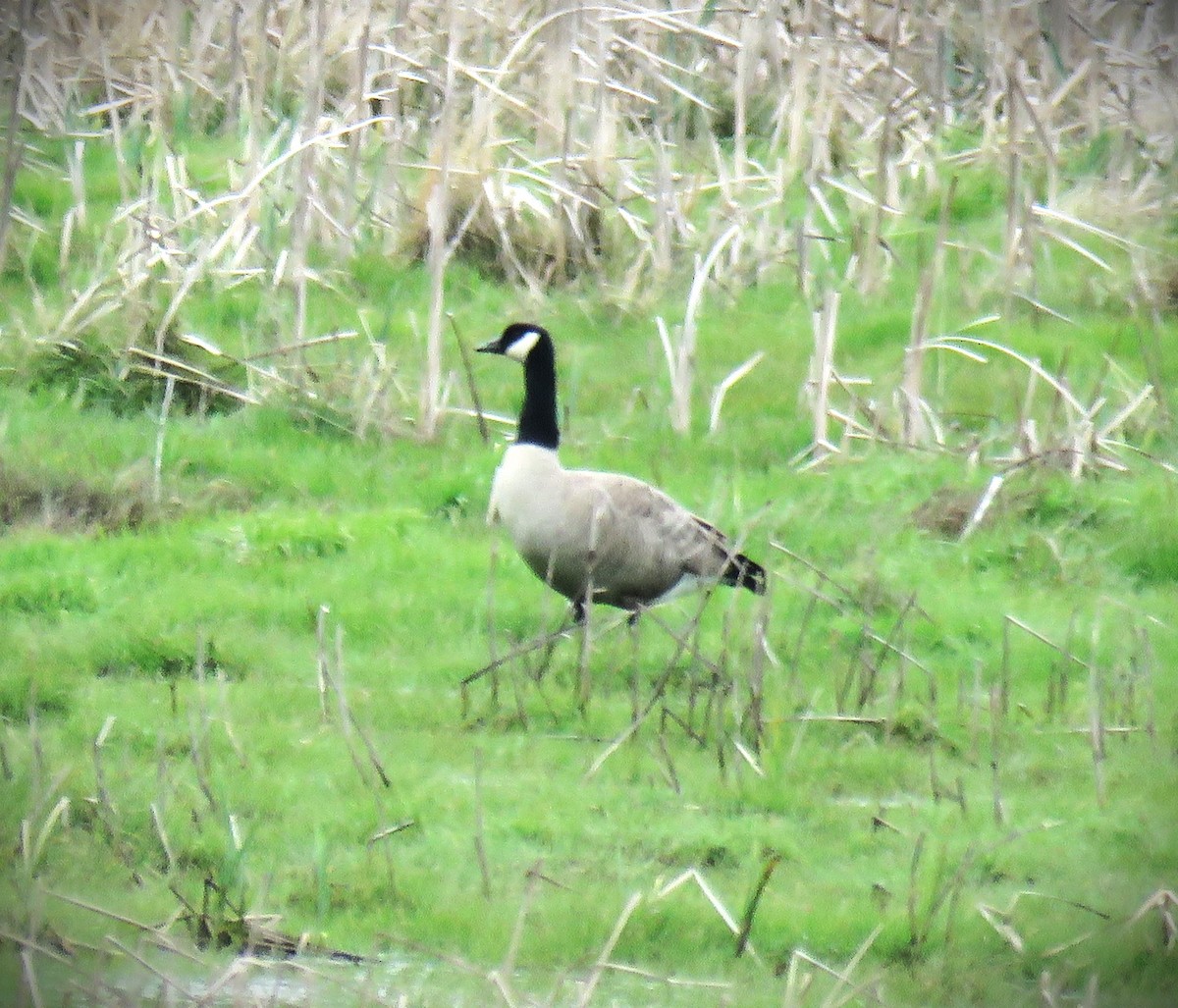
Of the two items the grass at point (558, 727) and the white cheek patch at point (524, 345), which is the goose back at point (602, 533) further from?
the white cheek patch at point (524, 345)

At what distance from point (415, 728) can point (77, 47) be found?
8575 mm

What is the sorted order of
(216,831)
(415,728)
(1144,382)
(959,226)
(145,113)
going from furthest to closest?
(145,113) → (959,226) → (1144,382) → (415,728) → (216,831)

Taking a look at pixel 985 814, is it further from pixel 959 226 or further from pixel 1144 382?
pixel 959 226

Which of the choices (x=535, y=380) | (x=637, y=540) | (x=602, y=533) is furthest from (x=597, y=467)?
(x=602, y=533)

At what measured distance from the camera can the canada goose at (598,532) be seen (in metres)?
7.83

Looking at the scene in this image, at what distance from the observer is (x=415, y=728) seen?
6887 mm

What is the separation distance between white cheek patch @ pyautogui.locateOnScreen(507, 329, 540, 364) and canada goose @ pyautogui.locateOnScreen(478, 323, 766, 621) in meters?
0.66

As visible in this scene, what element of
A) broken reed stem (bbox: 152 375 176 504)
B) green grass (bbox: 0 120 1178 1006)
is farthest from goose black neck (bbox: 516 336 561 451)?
broken reed stem (bbox: 152 375 176 504)

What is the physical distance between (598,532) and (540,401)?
93cm

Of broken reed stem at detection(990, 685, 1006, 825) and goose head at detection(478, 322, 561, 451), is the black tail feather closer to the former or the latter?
goose head at detection(478, 322, 561, 451)

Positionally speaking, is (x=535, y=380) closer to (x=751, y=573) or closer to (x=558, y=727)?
(x=751, y=573)

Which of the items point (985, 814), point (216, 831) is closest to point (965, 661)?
point (985, 814)

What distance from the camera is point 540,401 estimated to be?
8.56 metres

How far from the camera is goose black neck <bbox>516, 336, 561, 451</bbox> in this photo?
8.39m
